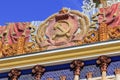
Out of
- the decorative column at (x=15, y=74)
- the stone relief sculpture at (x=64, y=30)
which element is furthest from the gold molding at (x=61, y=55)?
the stone relief sculpture at (x=64, y=30)

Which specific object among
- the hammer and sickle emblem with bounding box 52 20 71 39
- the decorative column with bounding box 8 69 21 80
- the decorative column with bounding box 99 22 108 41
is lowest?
the decorative column with bounding box 8 69 21 80

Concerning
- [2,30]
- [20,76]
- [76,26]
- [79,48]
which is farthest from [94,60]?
[2,30]

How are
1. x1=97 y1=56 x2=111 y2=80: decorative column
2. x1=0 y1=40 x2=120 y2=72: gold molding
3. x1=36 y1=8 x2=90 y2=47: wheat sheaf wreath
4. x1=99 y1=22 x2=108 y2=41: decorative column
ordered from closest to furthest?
x1=97 y1=56 x2=111 y2=80: decorative column
x1=0 y1=40 x2=120 y2=72: gold molding
x1=99 y1=22 x2=108 y2=41: decorative column
x1=36 y1=8 x2=90 y2=47: wheat sheaf wreath

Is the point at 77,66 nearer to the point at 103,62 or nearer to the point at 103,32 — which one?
the point at 103,62

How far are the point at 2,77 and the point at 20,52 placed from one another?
85 cm

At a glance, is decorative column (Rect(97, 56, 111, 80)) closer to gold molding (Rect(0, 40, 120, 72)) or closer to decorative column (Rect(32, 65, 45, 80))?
gold molding (Rect(0, 40, 120, 72))

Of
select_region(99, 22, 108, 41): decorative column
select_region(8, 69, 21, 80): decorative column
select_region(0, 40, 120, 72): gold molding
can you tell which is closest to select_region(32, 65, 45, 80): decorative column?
select_region(0, 40, 120, 72): gold molding

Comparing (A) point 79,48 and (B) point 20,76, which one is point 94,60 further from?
(B) point 20,76

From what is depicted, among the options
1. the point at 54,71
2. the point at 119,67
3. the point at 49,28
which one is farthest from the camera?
the point at 49,28

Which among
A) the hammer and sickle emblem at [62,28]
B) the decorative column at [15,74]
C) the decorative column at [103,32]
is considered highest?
the hammer and sickle emblem at [62,28]

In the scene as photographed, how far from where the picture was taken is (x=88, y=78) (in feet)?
36.8

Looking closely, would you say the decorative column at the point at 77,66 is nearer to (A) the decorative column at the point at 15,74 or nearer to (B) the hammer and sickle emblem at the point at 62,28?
(B) the hammer and sickle emblem at the point at 62,28

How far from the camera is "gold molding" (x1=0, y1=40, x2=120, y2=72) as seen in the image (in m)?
11.3

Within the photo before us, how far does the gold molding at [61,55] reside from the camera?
11.3 meters
